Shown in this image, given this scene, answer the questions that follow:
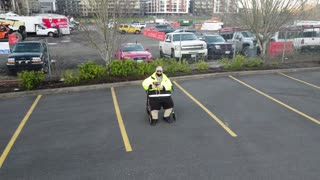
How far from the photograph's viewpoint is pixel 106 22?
11.9 metres

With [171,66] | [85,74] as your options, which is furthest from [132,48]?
[85,74]

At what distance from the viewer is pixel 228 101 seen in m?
9.92

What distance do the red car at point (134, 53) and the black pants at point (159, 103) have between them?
26.1ft

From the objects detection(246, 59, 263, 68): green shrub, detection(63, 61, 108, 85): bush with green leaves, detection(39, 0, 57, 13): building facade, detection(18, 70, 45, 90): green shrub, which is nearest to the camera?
detection(18, 70, 45, 90): green shrub

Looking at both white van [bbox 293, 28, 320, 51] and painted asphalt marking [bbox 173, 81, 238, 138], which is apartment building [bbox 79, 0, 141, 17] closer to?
painted asphalt marking [bbox 173, 81, 238, 138]

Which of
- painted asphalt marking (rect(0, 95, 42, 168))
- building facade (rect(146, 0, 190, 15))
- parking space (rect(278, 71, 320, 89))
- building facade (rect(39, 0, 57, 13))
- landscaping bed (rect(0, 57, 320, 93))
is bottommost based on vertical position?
painted asphalt marking (rect(0, 95, 42, 168))

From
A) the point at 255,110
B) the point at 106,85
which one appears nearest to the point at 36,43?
the point at 106,85

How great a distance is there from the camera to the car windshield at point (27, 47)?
15.8m

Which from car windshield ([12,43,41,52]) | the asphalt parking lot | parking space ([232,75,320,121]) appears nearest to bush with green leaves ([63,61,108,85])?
the asphalt parking lot

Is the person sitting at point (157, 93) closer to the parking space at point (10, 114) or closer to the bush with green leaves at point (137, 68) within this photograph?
the parking space at point (10, 114)

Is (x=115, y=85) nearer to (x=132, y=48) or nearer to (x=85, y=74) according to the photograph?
(x=85, y=74)

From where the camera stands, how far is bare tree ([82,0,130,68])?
38.3ft

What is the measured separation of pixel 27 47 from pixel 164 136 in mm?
11973

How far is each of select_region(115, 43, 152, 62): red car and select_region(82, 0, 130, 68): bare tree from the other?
2.99 meters
